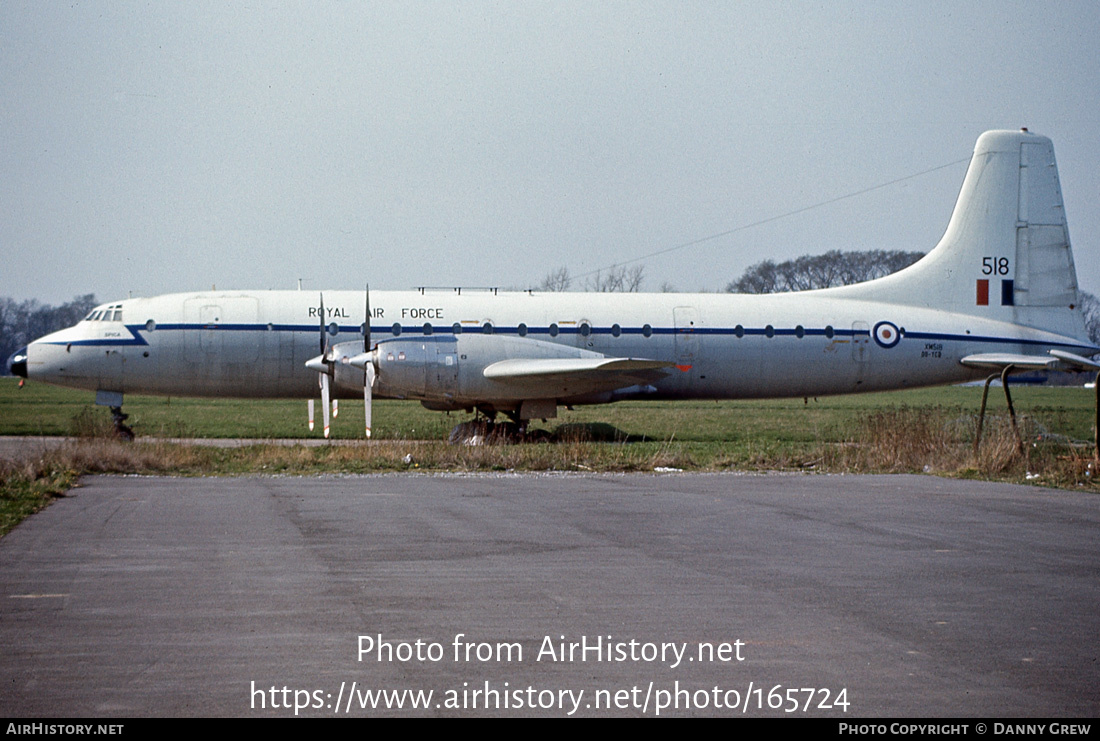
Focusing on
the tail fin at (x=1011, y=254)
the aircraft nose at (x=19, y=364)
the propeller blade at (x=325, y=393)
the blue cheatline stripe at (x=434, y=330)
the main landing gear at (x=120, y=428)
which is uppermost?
the tail fin at (x=1011, y=254)

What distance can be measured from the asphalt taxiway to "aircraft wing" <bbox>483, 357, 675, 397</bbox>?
11.3 meters

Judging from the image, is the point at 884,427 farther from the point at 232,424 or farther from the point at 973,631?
the point at 232,424

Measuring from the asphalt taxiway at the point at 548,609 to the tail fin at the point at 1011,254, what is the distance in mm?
19005

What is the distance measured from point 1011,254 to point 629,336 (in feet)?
42.5

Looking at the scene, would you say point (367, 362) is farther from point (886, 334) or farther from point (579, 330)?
point (886, 334)

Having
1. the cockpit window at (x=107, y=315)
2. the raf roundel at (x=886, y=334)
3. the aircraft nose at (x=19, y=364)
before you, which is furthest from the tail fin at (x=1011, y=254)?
the aircraft nose at (x=19, y=364)

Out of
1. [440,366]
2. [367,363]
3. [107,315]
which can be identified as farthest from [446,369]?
[107,315]

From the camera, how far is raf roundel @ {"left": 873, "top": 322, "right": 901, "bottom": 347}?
3005cm

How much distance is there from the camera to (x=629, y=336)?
93.3ft

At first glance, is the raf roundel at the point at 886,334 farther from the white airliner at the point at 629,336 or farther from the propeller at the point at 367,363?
the propeller at the point at 367,363

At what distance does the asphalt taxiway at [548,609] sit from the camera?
557 centimetres

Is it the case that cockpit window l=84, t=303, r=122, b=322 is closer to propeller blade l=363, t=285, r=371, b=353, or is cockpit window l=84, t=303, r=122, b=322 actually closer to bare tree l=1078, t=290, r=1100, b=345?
propeller blade l=363, t=285, r=371, b=353
